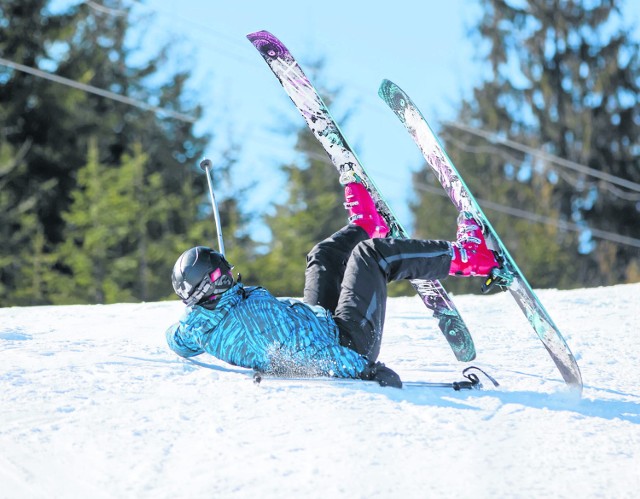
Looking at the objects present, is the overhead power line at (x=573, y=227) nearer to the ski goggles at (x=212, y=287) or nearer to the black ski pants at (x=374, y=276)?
the black ski pants at (x=374, y=276)

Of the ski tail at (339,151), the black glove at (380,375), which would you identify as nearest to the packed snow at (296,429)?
the black glove at (380,375)

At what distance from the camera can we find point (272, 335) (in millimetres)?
4234

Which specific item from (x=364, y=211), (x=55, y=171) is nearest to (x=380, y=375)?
(x=364, y=211)

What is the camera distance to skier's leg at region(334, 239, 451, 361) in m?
4.36

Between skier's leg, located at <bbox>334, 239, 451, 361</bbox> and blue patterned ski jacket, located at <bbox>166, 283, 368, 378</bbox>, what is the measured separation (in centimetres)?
7

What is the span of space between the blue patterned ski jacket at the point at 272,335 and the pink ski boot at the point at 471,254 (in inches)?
26.0

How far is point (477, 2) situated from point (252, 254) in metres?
8.47

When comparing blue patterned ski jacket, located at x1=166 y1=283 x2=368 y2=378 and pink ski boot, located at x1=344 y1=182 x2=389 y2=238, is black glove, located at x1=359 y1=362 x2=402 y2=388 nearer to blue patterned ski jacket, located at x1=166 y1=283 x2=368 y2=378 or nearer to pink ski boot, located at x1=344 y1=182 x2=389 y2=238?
blue patterned ski jacket, located at x1=166 y1=283 x2=368 y2=378

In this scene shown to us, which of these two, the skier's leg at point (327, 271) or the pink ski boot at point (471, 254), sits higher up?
the pink ski boot at point (471, 254)

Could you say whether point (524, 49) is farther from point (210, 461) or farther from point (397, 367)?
point (210, 461)

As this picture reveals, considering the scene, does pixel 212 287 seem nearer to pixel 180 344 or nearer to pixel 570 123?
pixel 180 344

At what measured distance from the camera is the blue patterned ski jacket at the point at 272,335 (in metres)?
4.24

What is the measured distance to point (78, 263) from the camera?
18.8 m

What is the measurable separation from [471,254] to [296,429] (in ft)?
4.55
